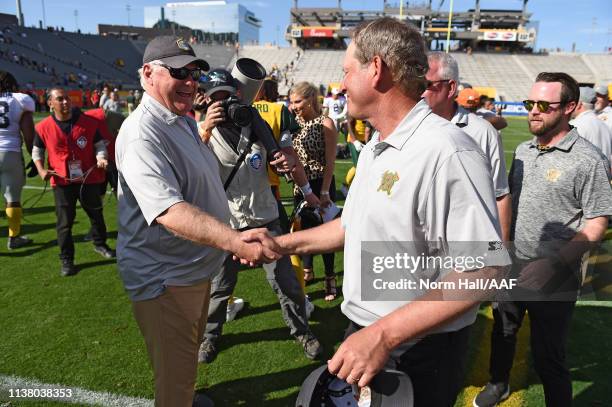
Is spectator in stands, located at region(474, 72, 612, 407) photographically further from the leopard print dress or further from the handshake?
the leopard print dress

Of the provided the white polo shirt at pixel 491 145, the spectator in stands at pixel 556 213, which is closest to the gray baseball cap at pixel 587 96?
the spectator in stands at pixel 556 213

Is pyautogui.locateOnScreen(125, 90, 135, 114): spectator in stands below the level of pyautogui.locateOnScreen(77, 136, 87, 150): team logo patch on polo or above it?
below

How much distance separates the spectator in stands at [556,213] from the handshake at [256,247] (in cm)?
159

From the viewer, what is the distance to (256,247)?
74.8 inches

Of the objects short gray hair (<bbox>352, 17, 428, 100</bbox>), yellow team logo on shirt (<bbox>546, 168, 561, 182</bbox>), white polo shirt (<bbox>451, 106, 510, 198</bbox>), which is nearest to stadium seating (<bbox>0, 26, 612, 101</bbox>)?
white polo shirt (<bbox>451, 106, 510, 198</bbox>)

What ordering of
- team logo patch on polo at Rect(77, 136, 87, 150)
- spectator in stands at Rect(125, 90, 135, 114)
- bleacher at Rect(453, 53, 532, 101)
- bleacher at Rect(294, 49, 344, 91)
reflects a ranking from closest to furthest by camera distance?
team logo patch on polo at Rect(77, 136, 87, 150), spectator in stands at Rect(125, 90, 135, 114), bleacher at Rect(453, 53, 532, 101), bleacher at Rect(294, 49, 344, 91)

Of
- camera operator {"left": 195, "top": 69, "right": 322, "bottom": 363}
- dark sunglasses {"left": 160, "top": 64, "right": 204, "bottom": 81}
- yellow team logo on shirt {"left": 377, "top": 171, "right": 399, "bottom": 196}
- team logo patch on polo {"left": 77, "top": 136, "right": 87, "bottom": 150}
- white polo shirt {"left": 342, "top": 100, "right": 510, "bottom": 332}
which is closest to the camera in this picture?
white polo shirt {"left": 342, "top": 100, "right": 510, "bottom": 332}

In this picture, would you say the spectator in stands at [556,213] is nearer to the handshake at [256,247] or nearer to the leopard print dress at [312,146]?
the handshake at [256,247]

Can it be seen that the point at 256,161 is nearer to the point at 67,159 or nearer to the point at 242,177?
the point at 242,177

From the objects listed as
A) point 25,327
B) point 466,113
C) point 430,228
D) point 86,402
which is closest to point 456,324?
point 430,228

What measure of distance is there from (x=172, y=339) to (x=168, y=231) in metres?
0.59

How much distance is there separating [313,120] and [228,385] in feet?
9.12

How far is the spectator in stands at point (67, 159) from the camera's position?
16.4 feet

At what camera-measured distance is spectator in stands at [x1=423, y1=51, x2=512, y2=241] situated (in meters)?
2.55
